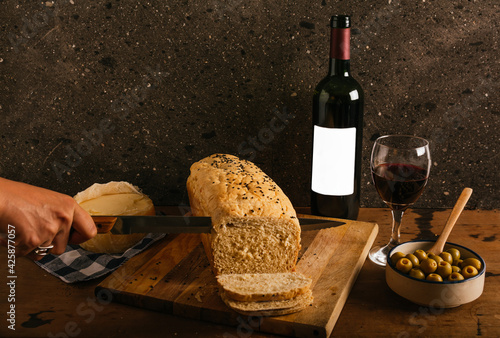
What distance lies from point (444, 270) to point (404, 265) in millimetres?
95

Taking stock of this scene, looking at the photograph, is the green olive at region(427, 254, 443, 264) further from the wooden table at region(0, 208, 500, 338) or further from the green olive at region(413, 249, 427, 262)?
the wooden table at region(0, 208, 500, 338)

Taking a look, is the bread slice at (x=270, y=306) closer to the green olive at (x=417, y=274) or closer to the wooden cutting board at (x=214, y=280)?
the wooden cutting board at (x=214, y=280)

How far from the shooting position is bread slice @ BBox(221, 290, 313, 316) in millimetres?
1120

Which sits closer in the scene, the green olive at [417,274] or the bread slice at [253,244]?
the green olive at [417,274]

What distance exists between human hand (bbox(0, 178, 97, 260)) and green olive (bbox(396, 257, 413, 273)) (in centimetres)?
77

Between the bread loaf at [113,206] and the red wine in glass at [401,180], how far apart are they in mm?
748

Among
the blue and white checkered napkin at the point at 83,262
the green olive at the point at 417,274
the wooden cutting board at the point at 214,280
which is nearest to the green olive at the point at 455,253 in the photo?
the green olive at the point at 417,274

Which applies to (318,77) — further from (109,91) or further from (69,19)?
(69,19)

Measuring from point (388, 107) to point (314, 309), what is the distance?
0.90 m

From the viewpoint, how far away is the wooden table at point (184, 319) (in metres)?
1.12

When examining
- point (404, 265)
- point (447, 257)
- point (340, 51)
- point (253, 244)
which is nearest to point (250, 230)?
point (253, 244)

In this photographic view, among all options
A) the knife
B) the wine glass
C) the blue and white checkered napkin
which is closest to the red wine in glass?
the wine glass

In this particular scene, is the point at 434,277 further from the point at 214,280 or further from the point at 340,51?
the point at 340,51

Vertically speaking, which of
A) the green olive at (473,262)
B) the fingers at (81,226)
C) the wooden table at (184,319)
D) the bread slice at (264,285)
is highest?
the fingers at (81,226)
